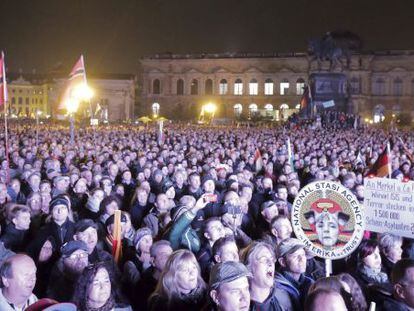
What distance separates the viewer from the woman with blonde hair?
163 inches

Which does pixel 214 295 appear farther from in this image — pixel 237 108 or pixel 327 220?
pixel 237 108

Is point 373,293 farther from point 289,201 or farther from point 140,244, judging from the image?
point 289,201

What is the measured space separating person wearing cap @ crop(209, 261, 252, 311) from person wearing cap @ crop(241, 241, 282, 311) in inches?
22.1

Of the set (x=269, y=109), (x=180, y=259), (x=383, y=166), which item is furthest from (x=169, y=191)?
(x=269, y=109)

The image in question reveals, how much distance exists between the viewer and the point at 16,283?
3.96 metres

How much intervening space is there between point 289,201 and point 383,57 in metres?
76.0

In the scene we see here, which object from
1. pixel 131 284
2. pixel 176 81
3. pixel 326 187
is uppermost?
pixel 176 81

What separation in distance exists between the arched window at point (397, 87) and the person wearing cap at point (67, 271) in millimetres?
81057

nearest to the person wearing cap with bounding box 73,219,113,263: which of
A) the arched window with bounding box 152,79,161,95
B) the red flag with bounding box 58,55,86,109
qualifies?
the red flag with bounding box 58,55,86,109

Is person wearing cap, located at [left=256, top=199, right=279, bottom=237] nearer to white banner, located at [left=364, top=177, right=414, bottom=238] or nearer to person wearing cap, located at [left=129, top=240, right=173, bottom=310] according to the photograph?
white banner, located at [left=364, top=177, right=414, bottom=238]

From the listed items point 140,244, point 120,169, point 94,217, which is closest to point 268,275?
point 140,244

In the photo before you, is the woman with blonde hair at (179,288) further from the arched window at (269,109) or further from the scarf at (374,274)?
the arched window at (269,109)

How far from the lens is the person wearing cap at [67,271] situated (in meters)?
4.83

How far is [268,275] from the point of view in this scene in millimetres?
4246
